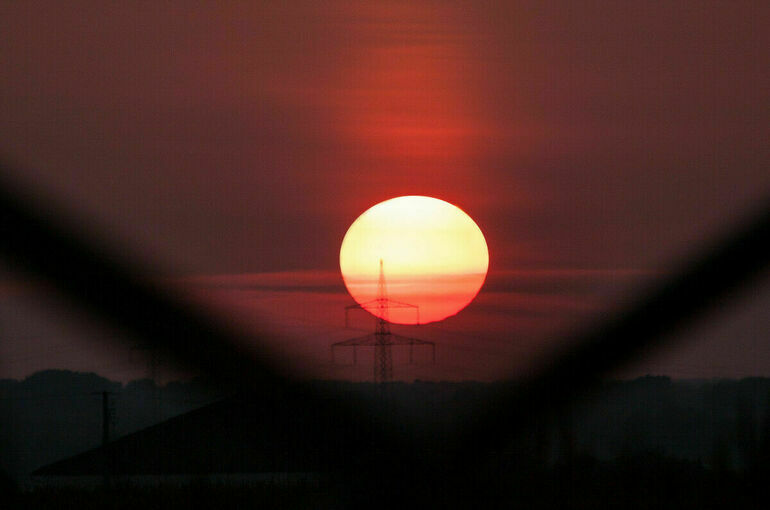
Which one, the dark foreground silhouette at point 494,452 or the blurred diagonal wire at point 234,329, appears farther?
the dark foreground silhouette at point 494,452

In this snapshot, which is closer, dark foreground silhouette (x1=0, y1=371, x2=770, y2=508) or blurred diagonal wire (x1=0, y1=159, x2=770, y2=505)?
blurred diagonal wire (x1=0, y1=159, x2=770, y2=505)

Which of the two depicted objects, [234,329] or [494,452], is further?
[494,452]

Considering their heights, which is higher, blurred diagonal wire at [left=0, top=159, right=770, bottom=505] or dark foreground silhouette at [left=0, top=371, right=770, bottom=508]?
blurred diagonal wire at [left=0, top=159, right=770, bottom=505]

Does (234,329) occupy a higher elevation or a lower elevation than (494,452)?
higher

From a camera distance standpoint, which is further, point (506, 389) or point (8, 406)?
point (8, 406)

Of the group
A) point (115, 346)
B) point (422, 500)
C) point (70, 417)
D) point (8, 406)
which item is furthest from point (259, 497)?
point (115, 346)

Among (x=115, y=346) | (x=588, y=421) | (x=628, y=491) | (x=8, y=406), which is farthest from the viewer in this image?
(x=8, y=406)

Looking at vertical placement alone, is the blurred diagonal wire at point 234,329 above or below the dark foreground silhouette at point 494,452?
above

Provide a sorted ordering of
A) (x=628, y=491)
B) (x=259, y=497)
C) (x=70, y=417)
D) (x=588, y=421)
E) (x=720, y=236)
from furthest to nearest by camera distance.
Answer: (x=70, y=417)
(x=259, y=497)
(x=628, y=491)
(x=588, y=421)
(x=720, y=236)

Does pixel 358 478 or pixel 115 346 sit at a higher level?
pixel 115 346

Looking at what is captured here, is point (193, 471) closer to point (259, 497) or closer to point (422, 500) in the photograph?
point (259, 497)
